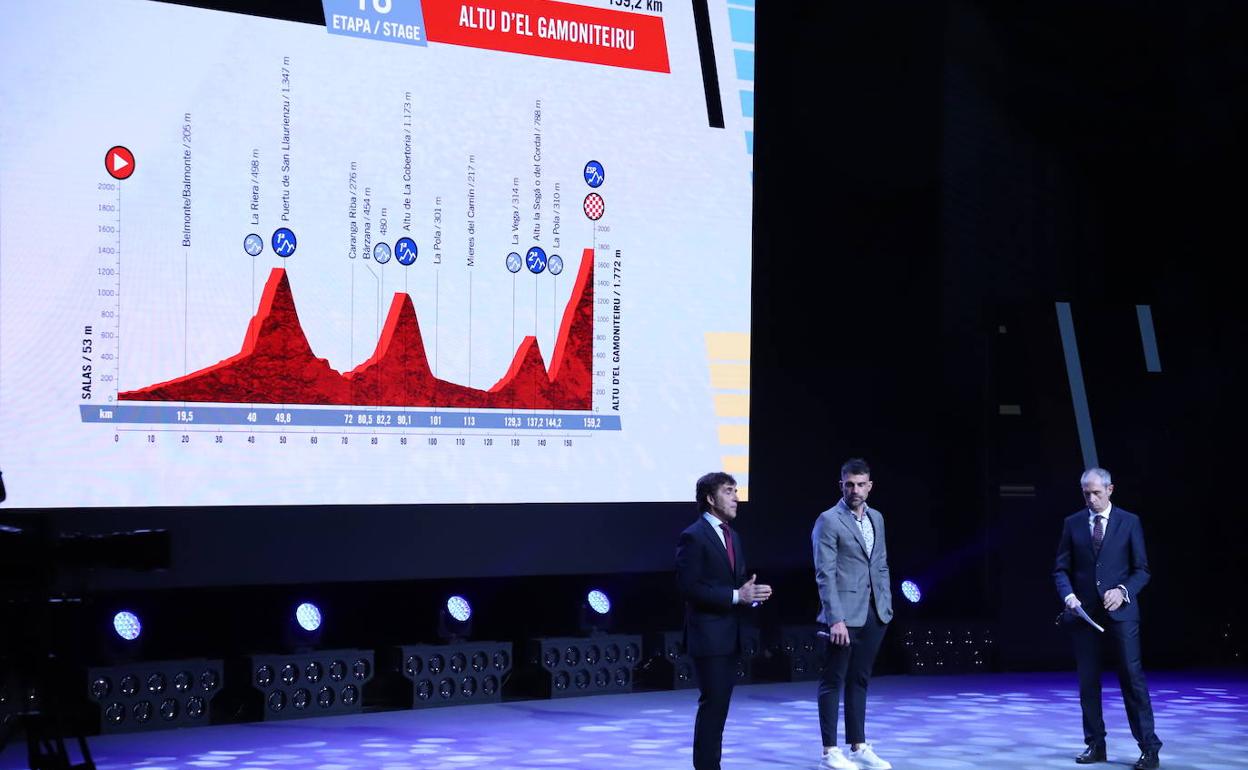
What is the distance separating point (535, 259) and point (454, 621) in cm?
202

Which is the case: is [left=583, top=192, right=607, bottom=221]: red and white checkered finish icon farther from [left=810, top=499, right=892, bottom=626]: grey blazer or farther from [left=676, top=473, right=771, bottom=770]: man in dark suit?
[left=676, top=473, right=771, bottom=770]: man in dark suit

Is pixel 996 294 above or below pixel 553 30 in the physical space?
below

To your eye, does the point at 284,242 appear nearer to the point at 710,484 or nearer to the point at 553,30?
the point at 553,30

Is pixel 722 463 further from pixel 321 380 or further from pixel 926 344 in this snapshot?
pixel 321 380

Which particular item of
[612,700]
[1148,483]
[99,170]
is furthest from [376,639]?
[1148,483]

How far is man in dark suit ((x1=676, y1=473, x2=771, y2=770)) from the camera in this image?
5809 mm

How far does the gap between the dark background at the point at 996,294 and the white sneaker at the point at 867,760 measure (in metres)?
2.65

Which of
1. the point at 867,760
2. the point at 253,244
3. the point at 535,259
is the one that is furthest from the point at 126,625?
the point at 867,760

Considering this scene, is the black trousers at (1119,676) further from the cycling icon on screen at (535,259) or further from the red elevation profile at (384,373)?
the cycling icon on screen at (535,259)

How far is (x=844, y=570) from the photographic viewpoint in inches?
268

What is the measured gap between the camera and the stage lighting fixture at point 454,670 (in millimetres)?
8555

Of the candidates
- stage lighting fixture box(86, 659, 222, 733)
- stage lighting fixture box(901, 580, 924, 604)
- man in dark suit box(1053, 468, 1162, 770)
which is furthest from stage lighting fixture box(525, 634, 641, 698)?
man in dark suit box(1053, 468, 1162, 770)

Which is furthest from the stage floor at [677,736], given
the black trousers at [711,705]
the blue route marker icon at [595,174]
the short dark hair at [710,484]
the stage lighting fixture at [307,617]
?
the blue route marker icon at [595,174]

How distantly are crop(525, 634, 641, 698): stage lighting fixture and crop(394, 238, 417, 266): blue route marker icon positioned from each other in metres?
2.25
